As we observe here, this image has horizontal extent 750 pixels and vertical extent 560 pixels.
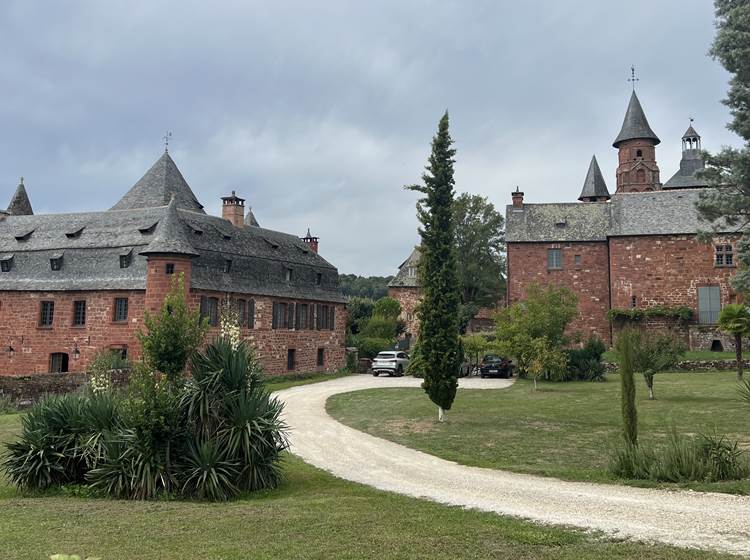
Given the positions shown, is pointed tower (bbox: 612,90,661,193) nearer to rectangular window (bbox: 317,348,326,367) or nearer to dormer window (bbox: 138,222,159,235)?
rectangular window (bbox: 317,348,326,367)

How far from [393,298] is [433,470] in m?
46.8

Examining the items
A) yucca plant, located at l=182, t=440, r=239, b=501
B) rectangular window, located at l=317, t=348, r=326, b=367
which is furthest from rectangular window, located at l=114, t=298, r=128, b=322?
yucca plant, located at l=182, t=440, r=239, b=501

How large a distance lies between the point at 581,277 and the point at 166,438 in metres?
38.3

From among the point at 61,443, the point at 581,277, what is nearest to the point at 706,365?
the point at 581,277

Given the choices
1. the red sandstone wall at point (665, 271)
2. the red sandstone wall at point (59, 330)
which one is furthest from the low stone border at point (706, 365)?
the red sandstone wall at point (59, 330)

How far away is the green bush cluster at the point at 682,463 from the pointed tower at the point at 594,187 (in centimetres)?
5758

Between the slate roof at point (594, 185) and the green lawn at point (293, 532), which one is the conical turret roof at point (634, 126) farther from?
the green lawn at point (293, 532)

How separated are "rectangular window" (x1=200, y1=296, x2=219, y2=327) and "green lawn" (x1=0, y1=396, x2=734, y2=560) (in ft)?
76.0

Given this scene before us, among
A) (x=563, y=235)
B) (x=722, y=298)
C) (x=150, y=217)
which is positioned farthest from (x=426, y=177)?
(x=722, y=298)

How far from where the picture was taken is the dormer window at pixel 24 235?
38250 mm

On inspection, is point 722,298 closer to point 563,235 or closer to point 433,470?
point 563,235

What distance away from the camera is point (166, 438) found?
11711mm

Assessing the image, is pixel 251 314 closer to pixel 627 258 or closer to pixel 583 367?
pixel 583 367

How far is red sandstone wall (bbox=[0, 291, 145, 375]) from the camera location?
33.4 m
